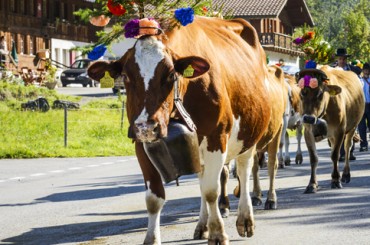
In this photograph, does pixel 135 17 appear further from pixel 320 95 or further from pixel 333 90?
pixel 333 90

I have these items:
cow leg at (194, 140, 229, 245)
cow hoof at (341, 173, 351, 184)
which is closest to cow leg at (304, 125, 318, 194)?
cow hoof at (341, 173, 351, 184)

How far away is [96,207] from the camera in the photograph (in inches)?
538

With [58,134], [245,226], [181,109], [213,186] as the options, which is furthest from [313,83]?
[58,134]

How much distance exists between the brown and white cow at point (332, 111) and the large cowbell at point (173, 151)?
648 cm

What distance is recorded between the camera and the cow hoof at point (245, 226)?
33.6 feet

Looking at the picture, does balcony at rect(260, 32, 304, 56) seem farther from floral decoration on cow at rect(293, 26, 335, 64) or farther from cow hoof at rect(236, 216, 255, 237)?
cow hoof at rect(236, 216, 255, 237)

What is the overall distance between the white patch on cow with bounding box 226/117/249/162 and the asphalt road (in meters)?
0.86

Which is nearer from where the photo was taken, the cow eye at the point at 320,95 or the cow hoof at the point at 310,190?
the cow hoof at the point at 310,190

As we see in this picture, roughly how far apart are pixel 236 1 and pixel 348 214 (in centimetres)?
6918

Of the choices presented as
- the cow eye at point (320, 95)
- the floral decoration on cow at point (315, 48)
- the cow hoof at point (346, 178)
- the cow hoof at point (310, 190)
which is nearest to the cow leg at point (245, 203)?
the cow hoof at point (310, 190)

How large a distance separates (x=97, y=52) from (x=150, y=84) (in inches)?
43.9

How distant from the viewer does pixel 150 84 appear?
824 centimetres

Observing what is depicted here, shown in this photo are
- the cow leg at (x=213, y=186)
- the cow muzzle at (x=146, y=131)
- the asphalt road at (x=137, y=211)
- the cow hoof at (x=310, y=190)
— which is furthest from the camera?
the cow hoof at (x=310, y=190)

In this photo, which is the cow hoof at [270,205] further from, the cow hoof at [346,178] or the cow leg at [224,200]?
the cow hoof at [346,178]
